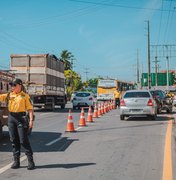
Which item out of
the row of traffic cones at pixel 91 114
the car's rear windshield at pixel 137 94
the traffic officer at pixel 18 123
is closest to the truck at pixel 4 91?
the row of traffic cones at pixel 91 114

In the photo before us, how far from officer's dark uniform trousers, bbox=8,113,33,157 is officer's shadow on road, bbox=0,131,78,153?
2.47m

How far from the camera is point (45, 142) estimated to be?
11.6m

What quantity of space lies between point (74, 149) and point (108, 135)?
10.8 feet

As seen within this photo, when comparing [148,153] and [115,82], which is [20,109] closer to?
[148,153]

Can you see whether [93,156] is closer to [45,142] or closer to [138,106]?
[45,142]

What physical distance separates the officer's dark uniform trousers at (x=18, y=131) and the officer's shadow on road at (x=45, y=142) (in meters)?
2.47

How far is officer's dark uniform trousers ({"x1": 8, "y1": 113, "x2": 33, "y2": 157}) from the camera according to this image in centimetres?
752

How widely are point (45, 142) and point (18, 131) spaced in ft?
13.5

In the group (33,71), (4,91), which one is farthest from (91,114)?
(33,71)

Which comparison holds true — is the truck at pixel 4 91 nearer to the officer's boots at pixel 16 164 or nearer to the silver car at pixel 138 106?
the officer's boots at pixel 16 164

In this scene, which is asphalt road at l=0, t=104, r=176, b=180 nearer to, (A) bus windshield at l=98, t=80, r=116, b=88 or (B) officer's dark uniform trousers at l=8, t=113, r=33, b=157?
(B) officer's dark uniform trousers at l=8, t=113, r=33, b=157

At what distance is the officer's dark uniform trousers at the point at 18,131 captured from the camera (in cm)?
752

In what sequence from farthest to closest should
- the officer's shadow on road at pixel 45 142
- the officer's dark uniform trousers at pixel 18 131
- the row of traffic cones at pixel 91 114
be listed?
the row of traffic cones at pixel 91 114
the officer's shadow on road at pixel 45 142
the officer's dark uniform trousers at pixel 18 131

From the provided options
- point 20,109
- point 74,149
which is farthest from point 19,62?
point 20,109
